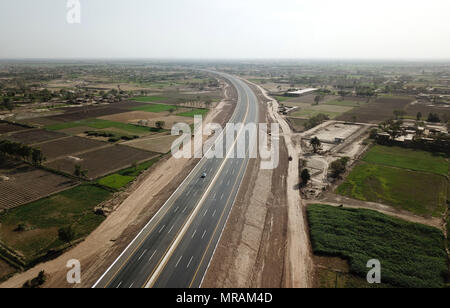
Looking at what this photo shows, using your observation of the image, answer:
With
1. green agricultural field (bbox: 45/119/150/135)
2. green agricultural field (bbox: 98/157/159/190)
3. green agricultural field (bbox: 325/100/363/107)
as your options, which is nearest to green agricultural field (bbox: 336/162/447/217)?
green agricultural field (bbox: 98/157/159/190)

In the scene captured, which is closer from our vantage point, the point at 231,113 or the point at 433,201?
the point at 433,201

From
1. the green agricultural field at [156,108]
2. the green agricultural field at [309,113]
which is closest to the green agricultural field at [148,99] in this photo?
the green agricultural field at [156,108]

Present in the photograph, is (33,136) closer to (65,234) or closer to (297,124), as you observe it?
(65,234)

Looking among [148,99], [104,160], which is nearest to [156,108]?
[148,99]

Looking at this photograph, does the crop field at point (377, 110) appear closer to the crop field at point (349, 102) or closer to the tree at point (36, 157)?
the crop field at point (349, 102)
